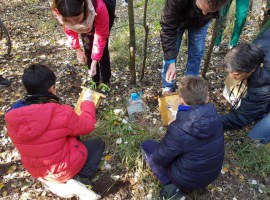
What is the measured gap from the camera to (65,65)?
4.70m

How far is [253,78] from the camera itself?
276 centimetres

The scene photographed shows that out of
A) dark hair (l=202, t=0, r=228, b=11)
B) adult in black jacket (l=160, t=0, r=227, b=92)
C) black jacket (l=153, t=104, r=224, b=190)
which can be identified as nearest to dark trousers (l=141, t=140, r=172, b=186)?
black jacket (l=153, t=104, r=224, b=190)

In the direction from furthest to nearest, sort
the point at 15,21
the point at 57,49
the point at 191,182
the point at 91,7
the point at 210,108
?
the point at 15,21 < the point at 57,49 < the point at 91,7 < the point at 191,182 < the point at 210,108

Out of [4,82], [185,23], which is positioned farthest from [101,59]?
[4,82]

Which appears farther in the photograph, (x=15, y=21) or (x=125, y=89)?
(x=15, y=21)

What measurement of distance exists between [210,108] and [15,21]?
599cm

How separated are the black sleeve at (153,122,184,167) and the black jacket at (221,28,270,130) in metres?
1.07

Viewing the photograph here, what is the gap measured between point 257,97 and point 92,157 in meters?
2.05

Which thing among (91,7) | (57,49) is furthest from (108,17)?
(57,49)

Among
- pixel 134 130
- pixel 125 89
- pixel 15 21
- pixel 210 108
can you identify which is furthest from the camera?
pixel 15 21

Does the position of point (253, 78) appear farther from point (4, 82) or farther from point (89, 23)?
point (4, 82)

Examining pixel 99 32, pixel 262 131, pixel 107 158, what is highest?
pixel 99 32

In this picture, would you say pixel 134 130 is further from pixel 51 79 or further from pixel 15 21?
pixel 15 21

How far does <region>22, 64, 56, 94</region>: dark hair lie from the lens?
2.18 meters
